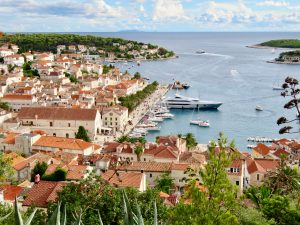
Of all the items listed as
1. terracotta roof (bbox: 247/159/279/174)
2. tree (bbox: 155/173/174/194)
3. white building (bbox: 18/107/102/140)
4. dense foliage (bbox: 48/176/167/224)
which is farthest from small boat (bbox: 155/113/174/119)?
dense foliage (bbox: 48/176/167/224)

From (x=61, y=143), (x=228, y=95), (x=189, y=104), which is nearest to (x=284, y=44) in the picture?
(x=228, y=95)

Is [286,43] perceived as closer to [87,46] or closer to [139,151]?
[87,46]

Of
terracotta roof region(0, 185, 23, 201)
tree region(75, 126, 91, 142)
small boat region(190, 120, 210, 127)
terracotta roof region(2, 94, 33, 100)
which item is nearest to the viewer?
terracotta roof region(0, 185, 23, 201)

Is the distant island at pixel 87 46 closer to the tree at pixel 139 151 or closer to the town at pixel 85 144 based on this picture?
the town at pixel 85 144

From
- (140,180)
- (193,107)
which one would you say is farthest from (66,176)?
(193,107)

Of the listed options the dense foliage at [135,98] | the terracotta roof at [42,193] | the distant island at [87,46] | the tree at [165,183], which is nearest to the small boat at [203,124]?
the dense foliage at [135,98]

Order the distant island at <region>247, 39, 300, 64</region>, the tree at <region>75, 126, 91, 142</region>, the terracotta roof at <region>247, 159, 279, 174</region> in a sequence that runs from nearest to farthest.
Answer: the terracotta roof at <region>247, 159, 279, 174</region> → the tree at <region>75, 126, 91, 142</region> → the distant island at <region>247, 39, 300, 64</region>

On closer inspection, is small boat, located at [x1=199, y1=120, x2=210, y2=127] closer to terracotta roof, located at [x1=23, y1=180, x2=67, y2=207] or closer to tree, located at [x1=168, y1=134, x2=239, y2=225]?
terracotta roof, located at [x1=23, y1=180, x2=67, y2=207]
